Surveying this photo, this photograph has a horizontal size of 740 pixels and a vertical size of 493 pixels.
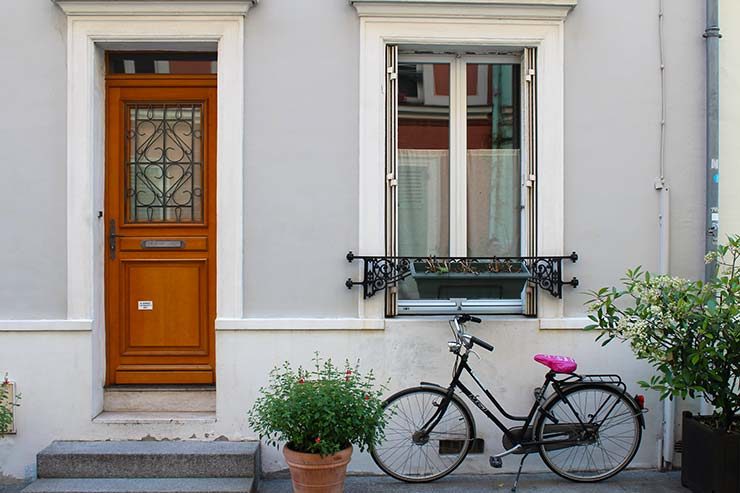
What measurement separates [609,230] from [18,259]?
428 centimetres

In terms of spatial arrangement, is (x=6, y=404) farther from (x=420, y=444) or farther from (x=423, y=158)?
(x=423, y=158)

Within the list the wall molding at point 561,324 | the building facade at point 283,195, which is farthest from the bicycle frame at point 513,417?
the wall molding at point 561,324

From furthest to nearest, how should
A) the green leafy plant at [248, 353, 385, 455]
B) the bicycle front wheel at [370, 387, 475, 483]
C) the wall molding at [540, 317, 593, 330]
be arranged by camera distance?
the wall molding at [540, 317, 593, 330], the bicycle front wheel at [370, 387, 475, 483], the green leafy plant at [248, 353, 385, 455]

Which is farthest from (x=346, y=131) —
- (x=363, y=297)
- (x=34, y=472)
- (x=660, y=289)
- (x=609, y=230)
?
(x=34, y=472)

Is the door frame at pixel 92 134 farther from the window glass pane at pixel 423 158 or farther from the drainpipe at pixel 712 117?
the drainpipe at pixel 712 117

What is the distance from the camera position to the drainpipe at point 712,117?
543 centimetres

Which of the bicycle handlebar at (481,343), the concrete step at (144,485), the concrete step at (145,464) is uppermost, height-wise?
the bicycle handlebar at (481,343)

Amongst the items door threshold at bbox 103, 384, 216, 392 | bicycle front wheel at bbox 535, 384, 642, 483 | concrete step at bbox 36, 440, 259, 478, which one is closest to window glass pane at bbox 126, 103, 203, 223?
door threshold at bbox 103, 384, 216, 392

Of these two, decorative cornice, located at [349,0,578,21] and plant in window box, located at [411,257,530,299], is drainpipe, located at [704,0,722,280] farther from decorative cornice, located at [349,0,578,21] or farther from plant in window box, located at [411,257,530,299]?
plant in window box, located at [411,257,530,299]

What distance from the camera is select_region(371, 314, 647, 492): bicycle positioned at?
512 centimetres

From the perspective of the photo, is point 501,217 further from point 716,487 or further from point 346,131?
point 716,487

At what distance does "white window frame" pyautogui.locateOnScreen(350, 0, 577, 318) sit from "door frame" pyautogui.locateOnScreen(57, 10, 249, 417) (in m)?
0.88

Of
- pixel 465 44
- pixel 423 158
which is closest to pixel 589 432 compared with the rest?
pixel 423 158

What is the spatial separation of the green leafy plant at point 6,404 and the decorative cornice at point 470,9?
143 inches
